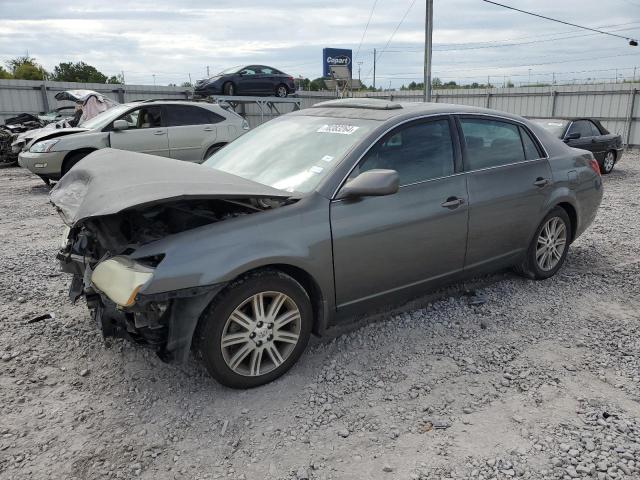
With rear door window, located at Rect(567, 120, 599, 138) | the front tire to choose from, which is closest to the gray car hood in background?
the front tire

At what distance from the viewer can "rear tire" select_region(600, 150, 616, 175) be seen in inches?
505

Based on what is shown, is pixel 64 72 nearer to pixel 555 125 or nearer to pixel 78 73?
pixel 78 73

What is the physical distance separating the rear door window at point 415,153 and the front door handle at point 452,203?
7.8 inches

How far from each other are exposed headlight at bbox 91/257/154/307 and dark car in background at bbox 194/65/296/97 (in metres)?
14.6

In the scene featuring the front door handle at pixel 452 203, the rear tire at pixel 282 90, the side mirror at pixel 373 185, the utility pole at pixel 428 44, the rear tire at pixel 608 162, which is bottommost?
the rear tire at pixel 608 162

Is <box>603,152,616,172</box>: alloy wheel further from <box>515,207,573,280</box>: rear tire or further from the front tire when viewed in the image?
the front tire

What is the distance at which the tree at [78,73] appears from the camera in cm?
5475

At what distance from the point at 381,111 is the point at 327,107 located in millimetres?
590

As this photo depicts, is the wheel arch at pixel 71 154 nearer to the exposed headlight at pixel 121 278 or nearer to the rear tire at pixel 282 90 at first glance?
the exposed headlight at pixel 121 278

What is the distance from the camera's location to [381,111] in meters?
3.94

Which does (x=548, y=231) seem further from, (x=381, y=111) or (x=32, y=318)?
(x=32, y=318)

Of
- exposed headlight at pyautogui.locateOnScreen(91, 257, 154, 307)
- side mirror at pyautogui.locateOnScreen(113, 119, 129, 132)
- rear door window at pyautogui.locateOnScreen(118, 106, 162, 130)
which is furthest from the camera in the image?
rear door window at pyautogui.locateOnScreen(118, 106, 162, 130)

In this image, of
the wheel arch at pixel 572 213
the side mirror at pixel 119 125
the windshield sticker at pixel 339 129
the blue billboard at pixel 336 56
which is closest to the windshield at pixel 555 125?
the wheel arch at pixel 572 213

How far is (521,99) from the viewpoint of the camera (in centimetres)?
2216
